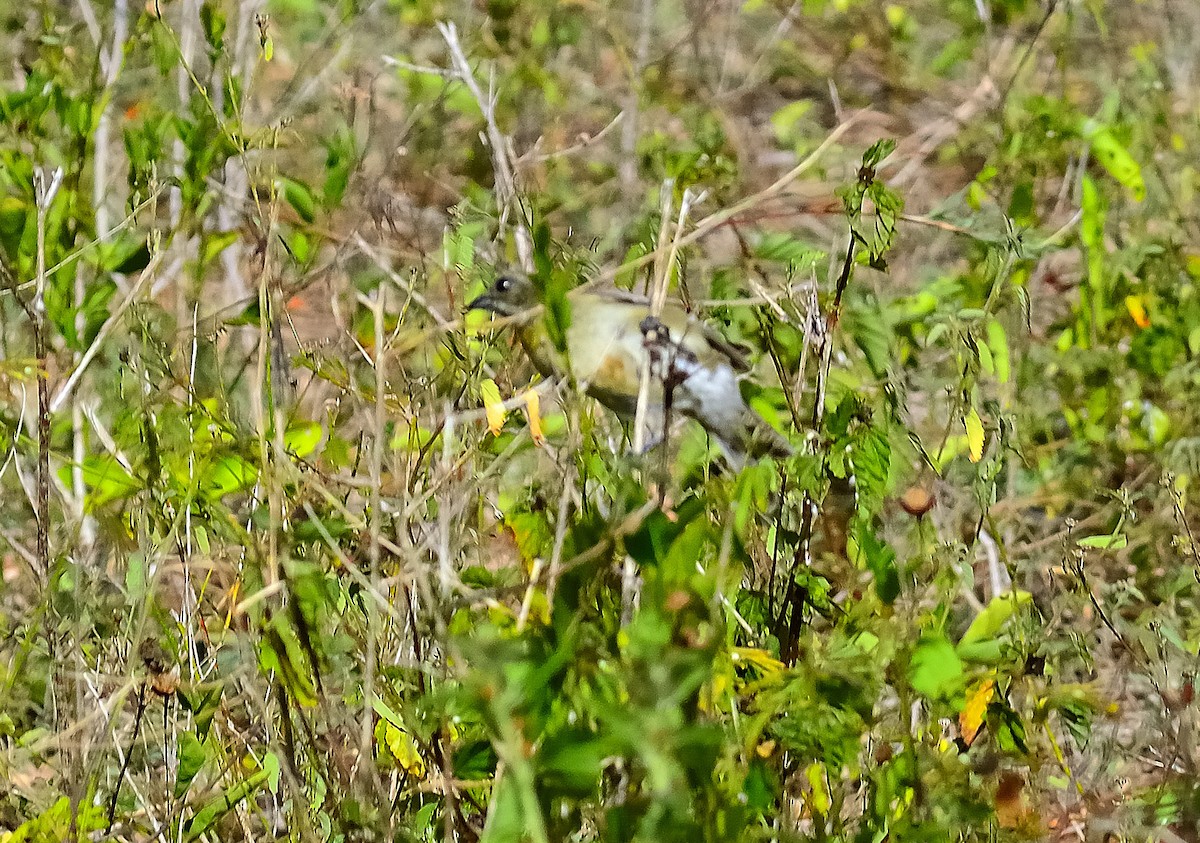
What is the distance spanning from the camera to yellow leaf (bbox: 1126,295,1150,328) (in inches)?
94.9

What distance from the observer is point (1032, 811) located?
1.15 m

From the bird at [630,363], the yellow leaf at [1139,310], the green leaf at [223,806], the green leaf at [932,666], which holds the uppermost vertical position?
the green leaf at [932,666]

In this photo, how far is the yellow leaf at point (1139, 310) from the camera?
2.41 m

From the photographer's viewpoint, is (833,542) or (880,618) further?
(833,542)

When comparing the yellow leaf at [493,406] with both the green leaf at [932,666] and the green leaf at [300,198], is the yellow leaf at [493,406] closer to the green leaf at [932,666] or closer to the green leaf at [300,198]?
the green leaf at [932,666]

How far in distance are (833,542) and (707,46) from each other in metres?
3.52

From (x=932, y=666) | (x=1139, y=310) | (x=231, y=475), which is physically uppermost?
(x=231, y=475)

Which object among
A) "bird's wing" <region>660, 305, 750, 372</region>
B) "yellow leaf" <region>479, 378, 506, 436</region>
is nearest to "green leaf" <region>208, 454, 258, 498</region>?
"yellow leaf" <region>479, 378, 506, 436</region>

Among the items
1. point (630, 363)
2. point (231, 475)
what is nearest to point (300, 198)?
point (231, 475)

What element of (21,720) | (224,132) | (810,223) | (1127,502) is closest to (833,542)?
(1127,502)

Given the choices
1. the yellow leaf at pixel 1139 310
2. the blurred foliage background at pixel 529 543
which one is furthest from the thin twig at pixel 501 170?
the yellow leaf at pixel 1139 310

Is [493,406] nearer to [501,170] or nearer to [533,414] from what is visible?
[533,414]

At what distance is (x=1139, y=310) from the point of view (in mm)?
2410

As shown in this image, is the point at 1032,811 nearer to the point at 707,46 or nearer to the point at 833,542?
the point at 833,542
